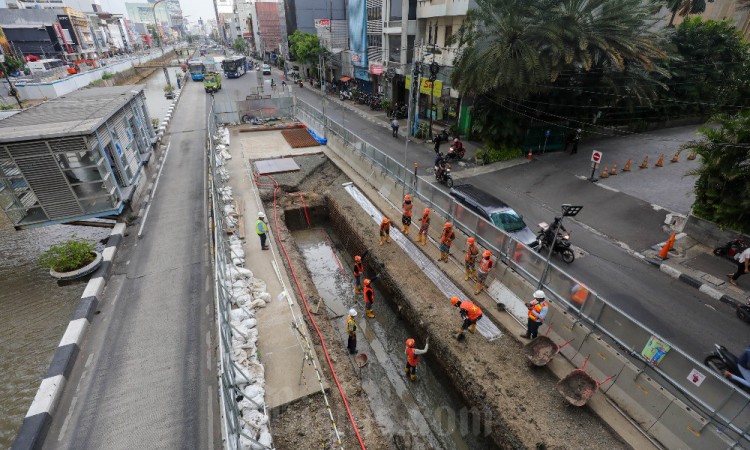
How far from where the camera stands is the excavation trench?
9.09 meters

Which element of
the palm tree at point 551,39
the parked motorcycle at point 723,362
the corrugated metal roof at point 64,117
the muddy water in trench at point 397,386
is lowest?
the muddy water in trench at point 397,386

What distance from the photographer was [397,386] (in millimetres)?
10391

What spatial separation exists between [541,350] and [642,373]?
2206 millimetres

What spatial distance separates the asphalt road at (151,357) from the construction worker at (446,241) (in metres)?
8.46

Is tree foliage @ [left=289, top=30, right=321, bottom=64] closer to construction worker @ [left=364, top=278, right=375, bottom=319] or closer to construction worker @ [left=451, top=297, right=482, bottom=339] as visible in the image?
construction worker @ [left=364, top=278, right=375, bottom=319]

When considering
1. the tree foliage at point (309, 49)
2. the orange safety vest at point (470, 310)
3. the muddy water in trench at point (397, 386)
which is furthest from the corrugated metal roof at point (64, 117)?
the tree foliage at point (309, 49)

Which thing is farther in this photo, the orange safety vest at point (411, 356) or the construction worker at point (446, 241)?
the construction worker at point (446, 241)

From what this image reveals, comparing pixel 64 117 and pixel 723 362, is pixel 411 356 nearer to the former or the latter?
pixel 723 362

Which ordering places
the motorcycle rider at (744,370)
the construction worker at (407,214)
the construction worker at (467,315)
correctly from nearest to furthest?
1. the motorcycle rider at (744,370)
2. the construction worker at (467,315)
3. the construction worker at (407,214)

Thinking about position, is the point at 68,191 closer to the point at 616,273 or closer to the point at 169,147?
the point at 169,147

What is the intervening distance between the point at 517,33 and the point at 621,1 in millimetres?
5902

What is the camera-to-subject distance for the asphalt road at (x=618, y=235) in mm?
10797

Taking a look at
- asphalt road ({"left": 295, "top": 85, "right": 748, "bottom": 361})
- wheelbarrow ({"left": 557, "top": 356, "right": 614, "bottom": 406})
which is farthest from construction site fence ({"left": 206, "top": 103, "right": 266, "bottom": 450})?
asphalt road ({"left": 295, "top": 85, "right": 748, "bottom": 361})

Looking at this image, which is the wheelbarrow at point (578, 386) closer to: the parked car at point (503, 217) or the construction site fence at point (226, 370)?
the parked car at point (503, 217)
